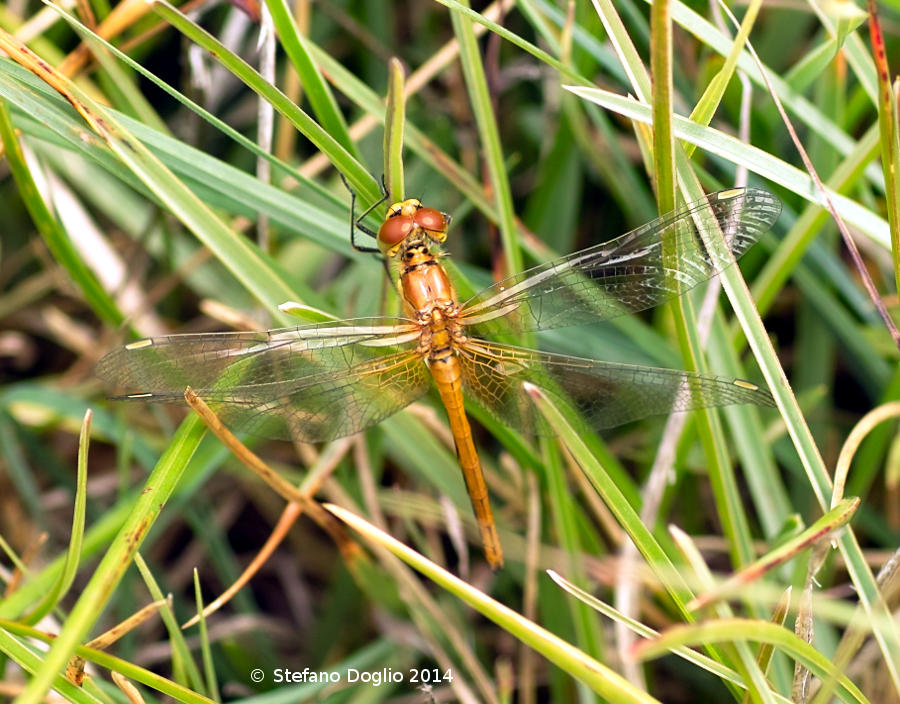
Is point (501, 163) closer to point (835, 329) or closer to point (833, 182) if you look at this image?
point (833, 182)

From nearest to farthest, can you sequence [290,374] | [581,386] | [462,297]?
[290,374] < [581,386] < [462,297]

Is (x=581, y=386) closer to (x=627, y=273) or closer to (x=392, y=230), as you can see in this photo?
(x=627, y=273)

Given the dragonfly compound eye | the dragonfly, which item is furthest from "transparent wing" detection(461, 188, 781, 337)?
the dragonfly compound eye

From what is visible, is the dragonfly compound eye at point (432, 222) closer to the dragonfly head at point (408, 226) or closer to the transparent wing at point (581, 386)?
the dragonfly head at point (408, 226)

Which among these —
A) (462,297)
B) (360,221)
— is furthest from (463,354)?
(360,221)

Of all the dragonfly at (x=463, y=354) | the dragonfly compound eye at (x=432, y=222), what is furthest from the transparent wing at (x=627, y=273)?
the dragonfly compound eye at (x=432, y=222)

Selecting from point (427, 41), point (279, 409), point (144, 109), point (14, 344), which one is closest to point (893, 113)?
point (279, 409)
